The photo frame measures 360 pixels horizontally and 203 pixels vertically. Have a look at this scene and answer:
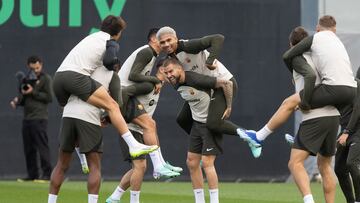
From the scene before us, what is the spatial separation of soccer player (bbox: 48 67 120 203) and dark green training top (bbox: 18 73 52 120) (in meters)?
8.13

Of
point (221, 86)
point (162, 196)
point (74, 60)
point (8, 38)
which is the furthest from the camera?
point (8, 38)

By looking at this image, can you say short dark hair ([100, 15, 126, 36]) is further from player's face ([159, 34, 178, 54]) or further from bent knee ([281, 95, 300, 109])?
bent knee ([281, 95, 300, 109])

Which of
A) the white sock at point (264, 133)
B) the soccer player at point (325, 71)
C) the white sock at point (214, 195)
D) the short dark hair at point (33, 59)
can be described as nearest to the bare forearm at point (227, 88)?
the white sock at point (264, 133)

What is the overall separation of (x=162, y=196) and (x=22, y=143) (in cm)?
491

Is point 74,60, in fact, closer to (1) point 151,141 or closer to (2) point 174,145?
(1) point 151,141

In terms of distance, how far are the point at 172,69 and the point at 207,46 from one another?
0.49m

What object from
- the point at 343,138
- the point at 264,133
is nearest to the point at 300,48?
the point at 264,133

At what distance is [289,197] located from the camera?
57.6 ft

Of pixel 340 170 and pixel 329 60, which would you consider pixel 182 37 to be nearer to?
pixel 340 170

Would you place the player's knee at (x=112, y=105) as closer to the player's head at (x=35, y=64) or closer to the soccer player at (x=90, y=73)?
the soccer player at (x=90, y=73)

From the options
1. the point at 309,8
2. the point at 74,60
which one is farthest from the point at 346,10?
the point at 74,60

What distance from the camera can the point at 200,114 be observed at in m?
13.9

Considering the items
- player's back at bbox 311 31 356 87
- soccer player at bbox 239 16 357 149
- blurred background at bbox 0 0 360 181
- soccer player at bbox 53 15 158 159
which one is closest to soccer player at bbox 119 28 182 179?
soccer player at bbox 53 15 158 159

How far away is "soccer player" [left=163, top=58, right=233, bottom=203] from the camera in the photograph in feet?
43.5
